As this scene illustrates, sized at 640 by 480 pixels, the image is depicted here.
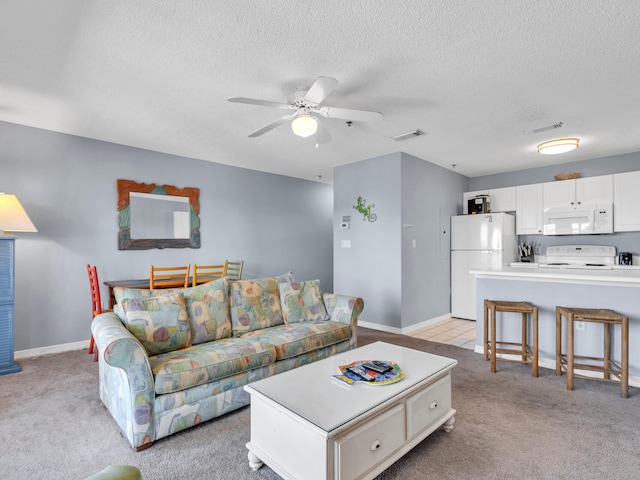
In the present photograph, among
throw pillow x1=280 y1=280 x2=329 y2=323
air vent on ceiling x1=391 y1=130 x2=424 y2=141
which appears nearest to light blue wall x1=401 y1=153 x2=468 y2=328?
air vent on ceiling x1=391 y1=130 x2=424 y2=141

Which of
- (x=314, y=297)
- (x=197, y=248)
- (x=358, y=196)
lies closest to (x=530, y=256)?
(x=358, y=196)

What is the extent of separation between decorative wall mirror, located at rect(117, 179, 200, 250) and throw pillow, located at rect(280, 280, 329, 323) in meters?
2.09

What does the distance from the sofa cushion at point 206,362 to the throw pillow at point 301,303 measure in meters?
0.68

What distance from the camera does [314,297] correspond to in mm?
3418

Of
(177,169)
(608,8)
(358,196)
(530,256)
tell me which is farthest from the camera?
(530,256)

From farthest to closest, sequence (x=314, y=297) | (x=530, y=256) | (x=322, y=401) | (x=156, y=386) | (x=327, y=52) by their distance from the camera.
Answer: (x=530, y=256) < (x=314, y=297) < (x=327, y=52) < (x=156, y=386) < (x=322, y=401)

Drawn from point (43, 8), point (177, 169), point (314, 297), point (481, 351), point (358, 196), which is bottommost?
point (481, 351)

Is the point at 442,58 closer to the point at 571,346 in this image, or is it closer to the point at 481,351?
the point at 571,346

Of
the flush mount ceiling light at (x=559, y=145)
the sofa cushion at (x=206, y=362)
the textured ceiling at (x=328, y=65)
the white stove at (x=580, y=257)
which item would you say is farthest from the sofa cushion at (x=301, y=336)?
the white stove at (x=580, y=257)

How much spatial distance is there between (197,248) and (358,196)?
99.4 inches

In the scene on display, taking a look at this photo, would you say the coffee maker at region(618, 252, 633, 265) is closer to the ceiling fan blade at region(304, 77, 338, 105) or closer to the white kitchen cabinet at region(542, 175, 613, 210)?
the white kitchen cabinet at region(542, 175, 613, 210)

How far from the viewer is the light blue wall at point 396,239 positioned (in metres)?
4.61

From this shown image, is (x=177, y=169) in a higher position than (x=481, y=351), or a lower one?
higher

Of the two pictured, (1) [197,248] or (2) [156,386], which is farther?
(1) [197,248]
